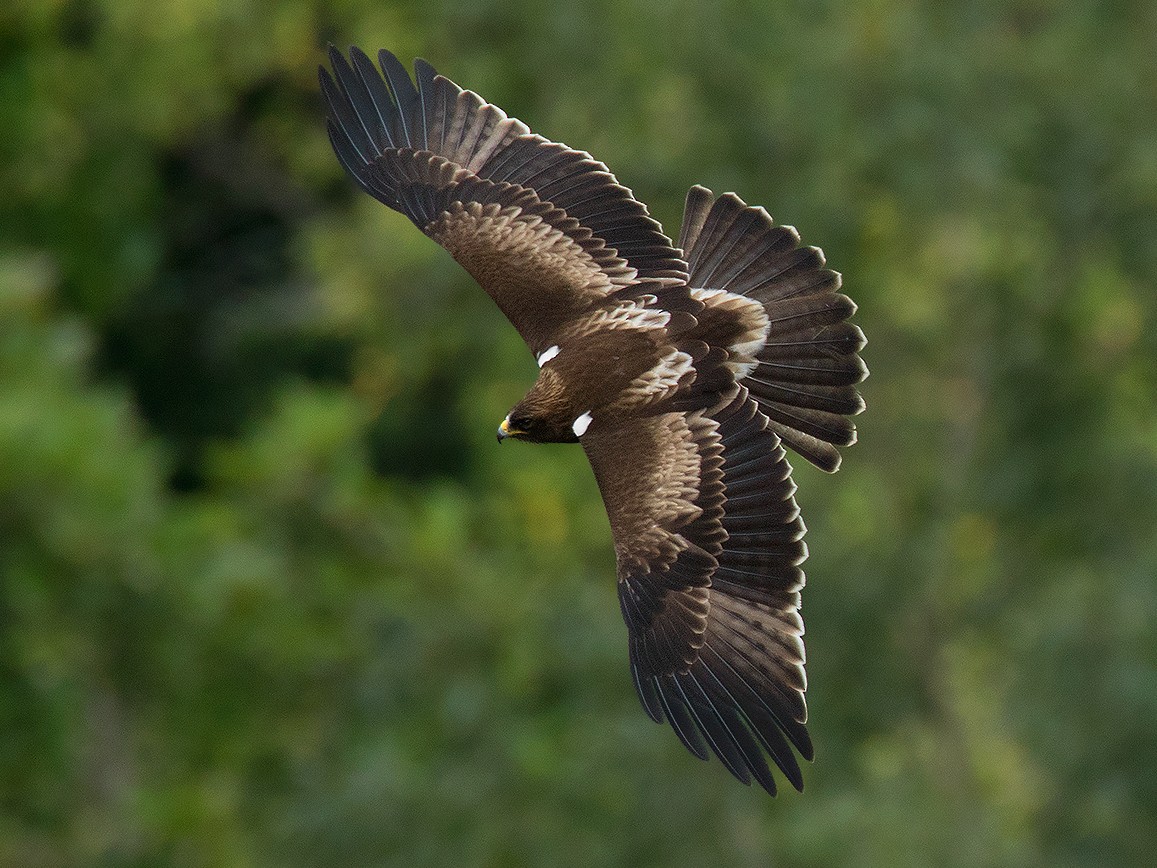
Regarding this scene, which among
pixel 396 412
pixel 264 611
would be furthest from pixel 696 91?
pixel 396 412

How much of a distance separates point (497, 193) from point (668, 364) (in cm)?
104

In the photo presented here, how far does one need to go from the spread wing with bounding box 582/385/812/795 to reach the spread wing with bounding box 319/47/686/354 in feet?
2.10

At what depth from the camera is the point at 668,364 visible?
7734 millimetres

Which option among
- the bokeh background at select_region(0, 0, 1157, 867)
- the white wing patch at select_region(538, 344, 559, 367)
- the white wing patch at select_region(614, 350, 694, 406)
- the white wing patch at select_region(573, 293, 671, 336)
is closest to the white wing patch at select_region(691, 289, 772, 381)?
the white wing patch at select_region(573, 293, 671, 336)

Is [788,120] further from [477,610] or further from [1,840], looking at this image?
[1,840]

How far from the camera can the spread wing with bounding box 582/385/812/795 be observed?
7332 millimetres

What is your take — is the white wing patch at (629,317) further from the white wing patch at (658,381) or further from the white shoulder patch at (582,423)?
the white shoulder patch at (582,423)

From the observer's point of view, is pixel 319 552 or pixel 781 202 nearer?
pixel 781 202

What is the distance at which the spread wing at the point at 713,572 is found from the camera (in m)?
7.33

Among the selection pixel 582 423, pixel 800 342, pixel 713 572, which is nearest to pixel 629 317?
pixel 582 423

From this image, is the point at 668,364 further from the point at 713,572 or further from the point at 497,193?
the point at 497,193

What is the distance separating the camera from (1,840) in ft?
55.1

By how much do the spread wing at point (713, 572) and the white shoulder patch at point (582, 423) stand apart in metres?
0.12

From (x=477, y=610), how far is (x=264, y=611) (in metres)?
2.16
